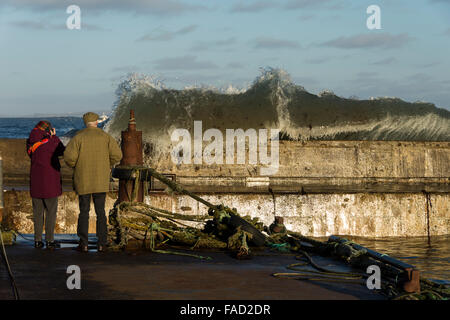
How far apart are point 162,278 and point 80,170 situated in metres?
2.54

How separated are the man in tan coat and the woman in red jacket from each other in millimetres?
538

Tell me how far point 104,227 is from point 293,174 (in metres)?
7.01

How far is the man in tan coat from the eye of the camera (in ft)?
29.6

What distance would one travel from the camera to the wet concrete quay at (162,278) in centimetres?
628

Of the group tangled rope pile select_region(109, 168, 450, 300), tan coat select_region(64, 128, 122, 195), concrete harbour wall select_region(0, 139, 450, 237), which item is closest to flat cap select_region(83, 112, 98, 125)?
tan coat select_region(64, 128, 122, 195)

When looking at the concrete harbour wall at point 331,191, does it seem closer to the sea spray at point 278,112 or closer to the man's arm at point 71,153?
the sea spray at point 278,112

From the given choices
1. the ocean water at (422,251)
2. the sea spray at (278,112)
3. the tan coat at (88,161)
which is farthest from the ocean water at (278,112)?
the tan coat at (88,161)

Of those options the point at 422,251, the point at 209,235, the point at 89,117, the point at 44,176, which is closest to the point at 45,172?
the point at 44,176

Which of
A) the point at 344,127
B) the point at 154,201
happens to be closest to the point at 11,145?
A: the point at 154,201

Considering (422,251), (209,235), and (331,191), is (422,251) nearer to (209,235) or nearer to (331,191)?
(331,191)

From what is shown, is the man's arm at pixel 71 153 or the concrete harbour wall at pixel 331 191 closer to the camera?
the man's arm at pixel 71 153

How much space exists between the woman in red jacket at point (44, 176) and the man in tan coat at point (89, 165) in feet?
1.77

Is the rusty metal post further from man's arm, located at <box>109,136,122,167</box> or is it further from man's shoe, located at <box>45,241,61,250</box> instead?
man's shoe, located at <box>45,241,61,250</box>

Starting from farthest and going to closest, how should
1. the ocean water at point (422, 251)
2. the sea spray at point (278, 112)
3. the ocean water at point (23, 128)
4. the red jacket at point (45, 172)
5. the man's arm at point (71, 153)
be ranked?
1. the ocean water at point (23, 128)
2. the sea spray at point (278, 112)
3. the ocean water at point (422, 251)
4. the red jacket at point (45, 172)
5. the man's arm at point (71, 153)
